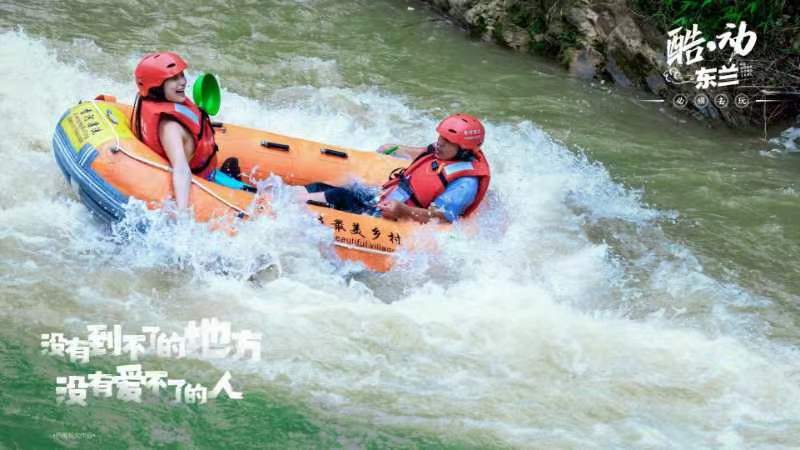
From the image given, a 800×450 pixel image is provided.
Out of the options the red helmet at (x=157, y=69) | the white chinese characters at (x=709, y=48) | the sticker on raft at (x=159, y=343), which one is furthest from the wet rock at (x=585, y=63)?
the sticker on raft at (x=159, y=343)

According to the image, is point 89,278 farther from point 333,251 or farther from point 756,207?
point 756,207

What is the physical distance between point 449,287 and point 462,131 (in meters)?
0.91

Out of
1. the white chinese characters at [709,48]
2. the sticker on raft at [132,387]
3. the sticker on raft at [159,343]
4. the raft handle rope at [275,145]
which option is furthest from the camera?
the white chinese characters at [709,48]

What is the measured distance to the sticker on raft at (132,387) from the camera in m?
4.25

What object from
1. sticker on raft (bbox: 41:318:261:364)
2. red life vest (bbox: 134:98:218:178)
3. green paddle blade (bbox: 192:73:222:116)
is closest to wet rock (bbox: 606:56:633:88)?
green paddle blade (bbox: 192:73:222:116)

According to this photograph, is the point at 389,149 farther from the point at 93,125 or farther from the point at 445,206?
the point at 93,125

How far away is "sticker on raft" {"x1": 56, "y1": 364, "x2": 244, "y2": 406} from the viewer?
4.25 m

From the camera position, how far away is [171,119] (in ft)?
17.9

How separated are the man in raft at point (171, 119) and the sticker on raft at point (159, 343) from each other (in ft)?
2.67

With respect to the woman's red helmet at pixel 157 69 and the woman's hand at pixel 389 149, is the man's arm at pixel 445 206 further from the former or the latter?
the woman's red helmet at pixel 157 69

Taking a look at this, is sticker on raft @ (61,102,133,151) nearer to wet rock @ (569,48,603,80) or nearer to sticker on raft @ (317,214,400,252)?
sticker on raft @ (317,214,400,252)

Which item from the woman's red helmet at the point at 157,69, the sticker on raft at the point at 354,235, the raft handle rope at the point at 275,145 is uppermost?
the woman's red helmet at the point at 157,69

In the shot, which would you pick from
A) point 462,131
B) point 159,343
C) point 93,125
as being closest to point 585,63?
point 462,131

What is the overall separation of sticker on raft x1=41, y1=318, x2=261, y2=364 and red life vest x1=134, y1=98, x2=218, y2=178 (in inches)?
44.0
